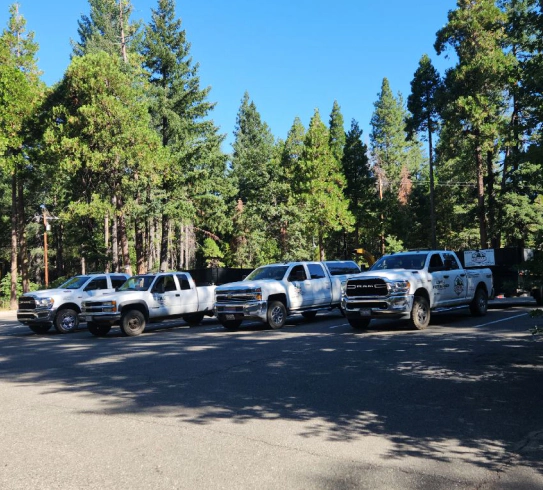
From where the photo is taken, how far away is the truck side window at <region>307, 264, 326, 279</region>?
18781 mm

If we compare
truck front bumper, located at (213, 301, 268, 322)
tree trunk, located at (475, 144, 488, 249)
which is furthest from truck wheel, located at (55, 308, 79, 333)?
tree trunk, located at (475, 144, 488, 249)

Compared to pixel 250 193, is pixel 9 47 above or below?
above

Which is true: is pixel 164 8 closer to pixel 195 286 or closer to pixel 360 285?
pixel 195 286

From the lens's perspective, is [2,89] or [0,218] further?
[0,218]

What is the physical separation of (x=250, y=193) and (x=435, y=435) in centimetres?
4974

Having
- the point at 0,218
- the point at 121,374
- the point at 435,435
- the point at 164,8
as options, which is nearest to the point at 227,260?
the point at 0,218

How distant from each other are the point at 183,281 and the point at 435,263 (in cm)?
811

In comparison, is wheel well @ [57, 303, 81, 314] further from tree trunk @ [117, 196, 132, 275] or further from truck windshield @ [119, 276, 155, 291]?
tree trunk @ [117, 196, 132, 275]

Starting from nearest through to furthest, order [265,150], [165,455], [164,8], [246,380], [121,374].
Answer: [165,455] < [246,380] < [121,374] < [164,8] < [265,150]

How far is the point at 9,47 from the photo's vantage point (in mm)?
39125

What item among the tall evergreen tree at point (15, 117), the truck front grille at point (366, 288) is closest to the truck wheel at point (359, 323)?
the truck front grille at point (366, 288)

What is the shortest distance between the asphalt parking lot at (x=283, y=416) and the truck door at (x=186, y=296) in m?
5.72

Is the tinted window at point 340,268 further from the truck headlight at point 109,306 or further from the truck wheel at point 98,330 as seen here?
the truck wheel at point 98,330

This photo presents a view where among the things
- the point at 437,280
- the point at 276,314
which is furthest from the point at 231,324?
the point at 437,280
